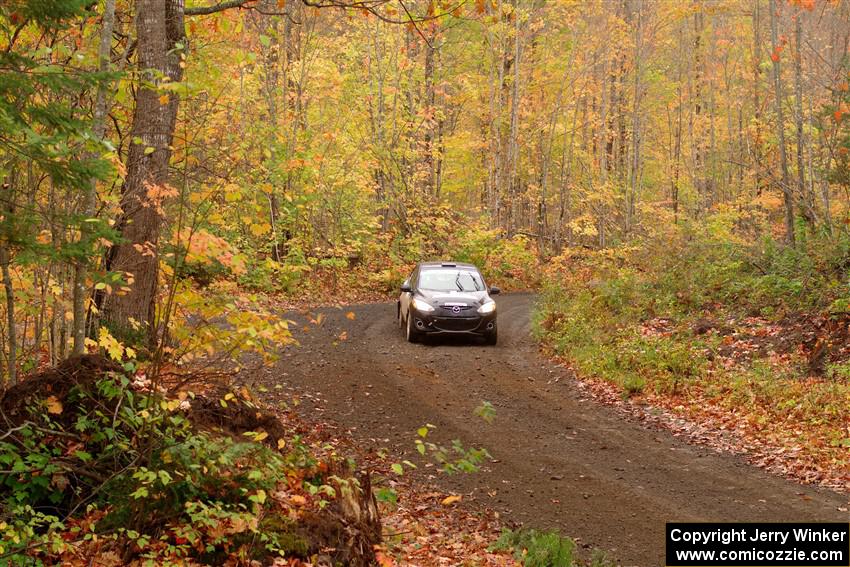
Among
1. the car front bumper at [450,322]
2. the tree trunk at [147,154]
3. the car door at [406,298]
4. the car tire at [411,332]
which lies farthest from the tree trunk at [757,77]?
the tree trunk at [147,154]

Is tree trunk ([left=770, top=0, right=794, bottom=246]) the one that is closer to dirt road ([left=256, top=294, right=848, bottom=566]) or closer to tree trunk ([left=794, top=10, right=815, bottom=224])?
tree trunk ([left=794, top=10, right=815, bottom=224])

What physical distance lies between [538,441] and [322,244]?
1714 cm

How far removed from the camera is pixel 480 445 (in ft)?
32.9

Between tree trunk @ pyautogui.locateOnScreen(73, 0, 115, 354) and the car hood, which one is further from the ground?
tree trunk @ pyautogui.locateOnScreen(73, 0, 115, 354)

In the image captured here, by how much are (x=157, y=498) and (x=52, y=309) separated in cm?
338

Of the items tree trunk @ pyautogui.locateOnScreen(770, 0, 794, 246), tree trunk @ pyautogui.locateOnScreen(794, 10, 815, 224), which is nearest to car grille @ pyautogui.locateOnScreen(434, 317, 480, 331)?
tree trunk @ pyautogui.locateOnScreen(770, 0, 794, 246)

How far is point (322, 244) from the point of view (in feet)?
85.9

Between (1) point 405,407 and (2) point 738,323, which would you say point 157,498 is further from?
(2) point 738,323

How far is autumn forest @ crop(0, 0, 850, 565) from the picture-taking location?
538 centimetres

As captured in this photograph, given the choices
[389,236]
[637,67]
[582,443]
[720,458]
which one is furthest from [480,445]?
[637,67]

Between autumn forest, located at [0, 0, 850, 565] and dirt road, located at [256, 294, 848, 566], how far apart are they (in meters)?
0.57

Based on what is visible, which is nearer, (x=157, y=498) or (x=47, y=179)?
(x=157, y=498)

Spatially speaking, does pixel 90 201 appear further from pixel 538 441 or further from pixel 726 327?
pixel 726 327

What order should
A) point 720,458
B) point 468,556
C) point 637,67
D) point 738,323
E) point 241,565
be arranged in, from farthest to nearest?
point 637,67
point 738,323
point 720,458
point 468,556
point 241,565
